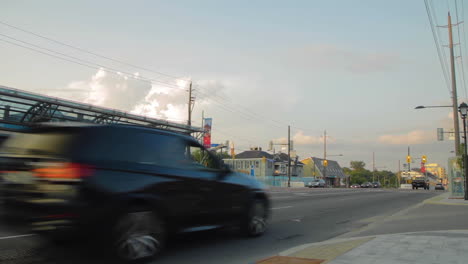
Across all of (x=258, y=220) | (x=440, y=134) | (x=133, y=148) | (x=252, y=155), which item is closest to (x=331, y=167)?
(x=252, y=155)

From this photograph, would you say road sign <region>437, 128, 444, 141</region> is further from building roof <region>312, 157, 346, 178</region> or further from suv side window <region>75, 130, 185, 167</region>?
building roof <region>312, 157, 346, 178</region>

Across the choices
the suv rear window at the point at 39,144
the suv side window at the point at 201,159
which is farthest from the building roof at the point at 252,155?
the suv rear window at the point at 39,144

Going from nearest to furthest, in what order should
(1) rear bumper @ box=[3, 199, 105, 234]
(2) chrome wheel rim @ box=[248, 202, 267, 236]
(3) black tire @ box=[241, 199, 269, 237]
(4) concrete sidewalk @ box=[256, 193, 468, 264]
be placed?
(1) rear bumper @ box=[3, 199, 105, 234] → (4) concrete sidewalk @ box=[256, 193, 468, 264] → (3) black tire @ box=[241, 199, 269, 237] → (2) chrome wheel rim @ box=[248, 202, 267, 236]

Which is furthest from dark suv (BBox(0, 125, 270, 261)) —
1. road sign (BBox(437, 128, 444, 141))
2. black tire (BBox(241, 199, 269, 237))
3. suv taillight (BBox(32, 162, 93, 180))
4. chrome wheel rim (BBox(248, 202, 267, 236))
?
road sign (BBox(437, 128, 444, 141))

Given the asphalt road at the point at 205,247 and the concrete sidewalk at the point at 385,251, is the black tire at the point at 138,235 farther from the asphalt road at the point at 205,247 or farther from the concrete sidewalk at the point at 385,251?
the concrete sidewalk at the point at 385,251

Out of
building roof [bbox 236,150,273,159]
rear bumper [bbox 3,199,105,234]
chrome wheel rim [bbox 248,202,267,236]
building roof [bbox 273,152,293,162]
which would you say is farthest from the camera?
building roof [bbox 273,152,293,162]

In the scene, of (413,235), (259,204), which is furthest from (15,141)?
(413,235)

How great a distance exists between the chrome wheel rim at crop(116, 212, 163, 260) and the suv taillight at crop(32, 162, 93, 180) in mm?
727

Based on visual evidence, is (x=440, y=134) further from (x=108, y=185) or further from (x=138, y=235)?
(x=108, y=185)

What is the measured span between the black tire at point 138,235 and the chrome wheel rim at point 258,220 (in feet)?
7.82

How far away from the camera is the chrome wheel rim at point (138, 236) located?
462 cm

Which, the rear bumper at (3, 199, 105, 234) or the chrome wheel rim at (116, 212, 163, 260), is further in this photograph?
the chrome wheel rim at (116, 212, 163, 260)

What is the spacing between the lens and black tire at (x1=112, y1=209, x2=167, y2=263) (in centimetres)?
460

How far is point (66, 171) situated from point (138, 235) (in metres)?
1.20
